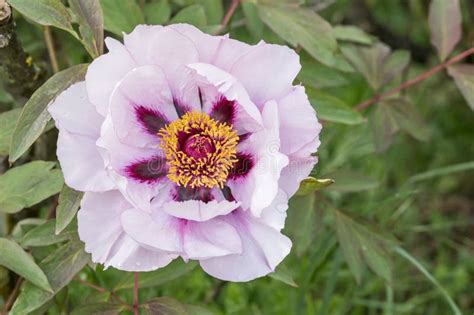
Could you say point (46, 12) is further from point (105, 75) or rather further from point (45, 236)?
point (45, 236)

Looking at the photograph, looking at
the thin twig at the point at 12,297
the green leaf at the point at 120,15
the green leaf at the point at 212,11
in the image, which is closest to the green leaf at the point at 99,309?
the thin twig at the point at 12,297

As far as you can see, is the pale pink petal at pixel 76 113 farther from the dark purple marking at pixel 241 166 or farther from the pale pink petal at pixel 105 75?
the dark purple marking at pixel 241 166

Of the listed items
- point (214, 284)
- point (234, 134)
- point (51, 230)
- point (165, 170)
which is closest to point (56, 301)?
point (51, 230)

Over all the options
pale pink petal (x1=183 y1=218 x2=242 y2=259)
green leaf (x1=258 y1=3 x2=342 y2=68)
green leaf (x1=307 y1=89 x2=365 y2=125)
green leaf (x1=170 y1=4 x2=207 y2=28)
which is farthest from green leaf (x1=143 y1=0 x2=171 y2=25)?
pale pink petal (x1=183 y1=218 x2=242 y2=259)

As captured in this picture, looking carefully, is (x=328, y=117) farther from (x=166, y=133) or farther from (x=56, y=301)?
(x=56, y=301)

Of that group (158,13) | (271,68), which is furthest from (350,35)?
(271,68)
